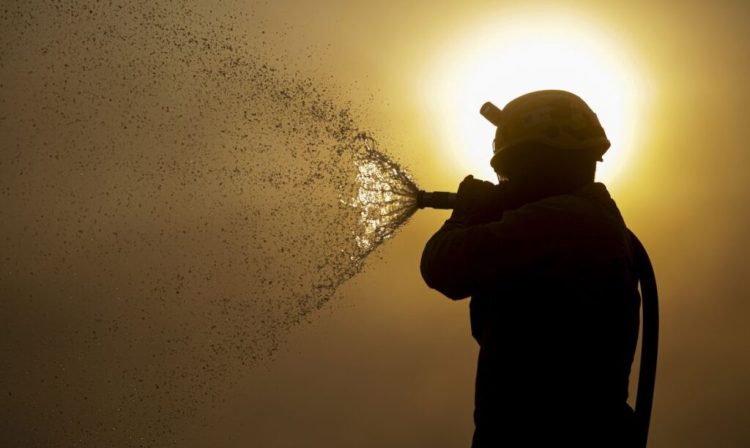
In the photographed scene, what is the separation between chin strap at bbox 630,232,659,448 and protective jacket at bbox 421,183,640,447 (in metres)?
0.54

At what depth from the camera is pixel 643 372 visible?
4555 mm

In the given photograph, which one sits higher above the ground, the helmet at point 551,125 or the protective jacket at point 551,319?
the helmet at point 551,125

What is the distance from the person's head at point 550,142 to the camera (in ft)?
14.4

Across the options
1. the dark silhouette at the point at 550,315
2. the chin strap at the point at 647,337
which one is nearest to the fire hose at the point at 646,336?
the chin strap at the point at 647,337

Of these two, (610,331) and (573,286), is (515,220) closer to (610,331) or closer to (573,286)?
(573,286)

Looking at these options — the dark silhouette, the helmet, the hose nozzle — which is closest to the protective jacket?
the dark silhouette

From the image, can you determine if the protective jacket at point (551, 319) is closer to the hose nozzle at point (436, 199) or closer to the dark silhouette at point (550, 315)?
the dark silhouette at point (550, 315)

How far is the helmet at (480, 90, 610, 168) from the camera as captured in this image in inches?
174

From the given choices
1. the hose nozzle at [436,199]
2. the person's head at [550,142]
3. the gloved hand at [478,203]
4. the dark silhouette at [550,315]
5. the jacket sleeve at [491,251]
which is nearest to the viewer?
the dark silhouette at [550,315]

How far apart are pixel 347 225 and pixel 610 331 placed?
3.62 m

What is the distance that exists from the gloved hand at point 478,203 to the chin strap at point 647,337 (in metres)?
0.78

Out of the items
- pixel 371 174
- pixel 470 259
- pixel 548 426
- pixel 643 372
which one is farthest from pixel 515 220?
pixel 371 174

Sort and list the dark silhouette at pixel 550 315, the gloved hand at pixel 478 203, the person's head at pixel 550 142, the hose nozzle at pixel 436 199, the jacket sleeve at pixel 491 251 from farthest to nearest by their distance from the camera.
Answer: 1. the hose nozzle at pixel 436 199
2. the gloved hand at pixel 478 203
3. the person's head at pixel 550 142
4. the jacket sleeve at pixel 491 251
5. the dark silhouette at pixel 550 315

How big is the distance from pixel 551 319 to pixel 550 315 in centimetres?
2
